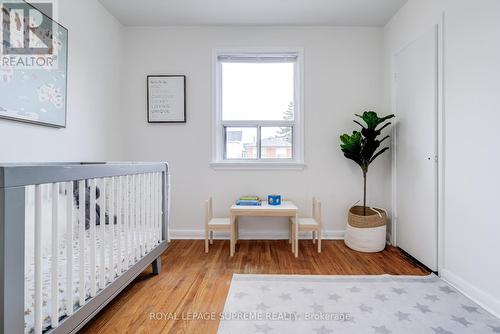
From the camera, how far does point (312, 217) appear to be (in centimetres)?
273

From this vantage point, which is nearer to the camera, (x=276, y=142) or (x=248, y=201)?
(x=248, y=201)

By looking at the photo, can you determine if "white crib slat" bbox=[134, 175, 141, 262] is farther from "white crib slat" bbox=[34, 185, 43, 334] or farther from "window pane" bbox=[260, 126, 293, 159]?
"window pane" bbox=[260, 126, 293, 159]

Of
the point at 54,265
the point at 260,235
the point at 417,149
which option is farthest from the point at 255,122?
the point at 54,265

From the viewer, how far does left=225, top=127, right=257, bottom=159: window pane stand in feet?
9.48

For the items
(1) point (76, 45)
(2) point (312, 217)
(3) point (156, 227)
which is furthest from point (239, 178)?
(1) point (76, 45)

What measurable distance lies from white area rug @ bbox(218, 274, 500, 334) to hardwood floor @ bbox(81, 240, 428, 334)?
11 centimetres

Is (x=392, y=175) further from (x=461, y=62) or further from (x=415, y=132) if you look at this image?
(x=461, y=62)

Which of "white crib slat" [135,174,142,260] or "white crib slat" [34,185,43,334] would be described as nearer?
"white crib slat" [34,185,43,334]

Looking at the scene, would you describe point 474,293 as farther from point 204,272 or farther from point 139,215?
point 139,215

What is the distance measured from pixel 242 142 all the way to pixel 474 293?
232cm

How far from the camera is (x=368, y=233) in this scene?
2.36 m

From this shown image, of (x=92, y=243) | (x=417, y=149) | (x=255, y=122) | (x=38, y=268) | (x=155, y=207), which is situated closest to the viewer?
(x=38, y=268)
